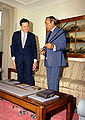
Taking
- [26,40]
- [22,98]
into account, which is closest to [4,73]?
[26,40]

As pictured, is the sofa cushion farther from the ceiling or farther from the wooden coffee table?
the ceiling

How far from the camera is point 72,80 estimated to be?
2.94m

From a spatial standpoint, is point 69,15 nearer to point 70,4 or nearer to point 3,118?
point 70,4

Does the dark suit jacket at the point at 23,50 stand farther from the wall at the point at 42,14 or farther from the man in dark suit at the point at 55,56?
the wall at the point at 42,14

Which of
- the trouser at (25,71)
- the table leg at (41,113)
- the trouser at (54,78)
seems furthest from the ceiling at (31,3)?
the table leg at (41,113)

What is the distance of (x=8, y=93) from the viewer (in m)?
1.69

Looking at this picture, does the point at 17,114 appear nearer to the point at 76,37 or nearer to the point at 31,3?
the point at 76,37

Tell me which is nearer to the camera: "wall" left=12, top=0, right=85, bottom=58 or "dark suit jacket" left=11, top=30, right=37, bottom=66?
"dark suit jacket" left=11, top=30, right=37, bottom=66

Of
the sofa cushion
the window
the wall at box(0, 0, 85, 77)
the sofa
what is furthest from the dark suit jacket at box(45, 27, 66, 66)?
the wall at box(0, 0, 85, 77)

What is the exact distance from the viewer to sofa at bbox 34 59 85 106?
8.27 ft

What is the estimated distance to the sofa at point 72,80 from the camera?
2.52m

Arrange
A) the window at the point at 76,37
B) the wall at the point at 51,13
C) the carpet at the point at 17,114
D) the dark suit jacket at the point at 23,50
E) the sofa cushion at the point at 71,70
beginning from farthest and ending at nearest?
the wall at the point at 51,13
the window at the point at 76,37
the sofa cushion at the point at 71,70
the dark suit jacket at the point at 23,50
the carpet at the point at 17,114

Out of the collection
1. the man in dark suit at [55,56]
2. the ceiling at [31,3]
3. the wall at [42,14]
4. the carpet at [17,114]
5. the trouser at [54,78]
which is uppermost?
the ceiling at [31,3]

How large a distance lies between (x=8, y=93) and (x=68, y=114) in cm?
84
